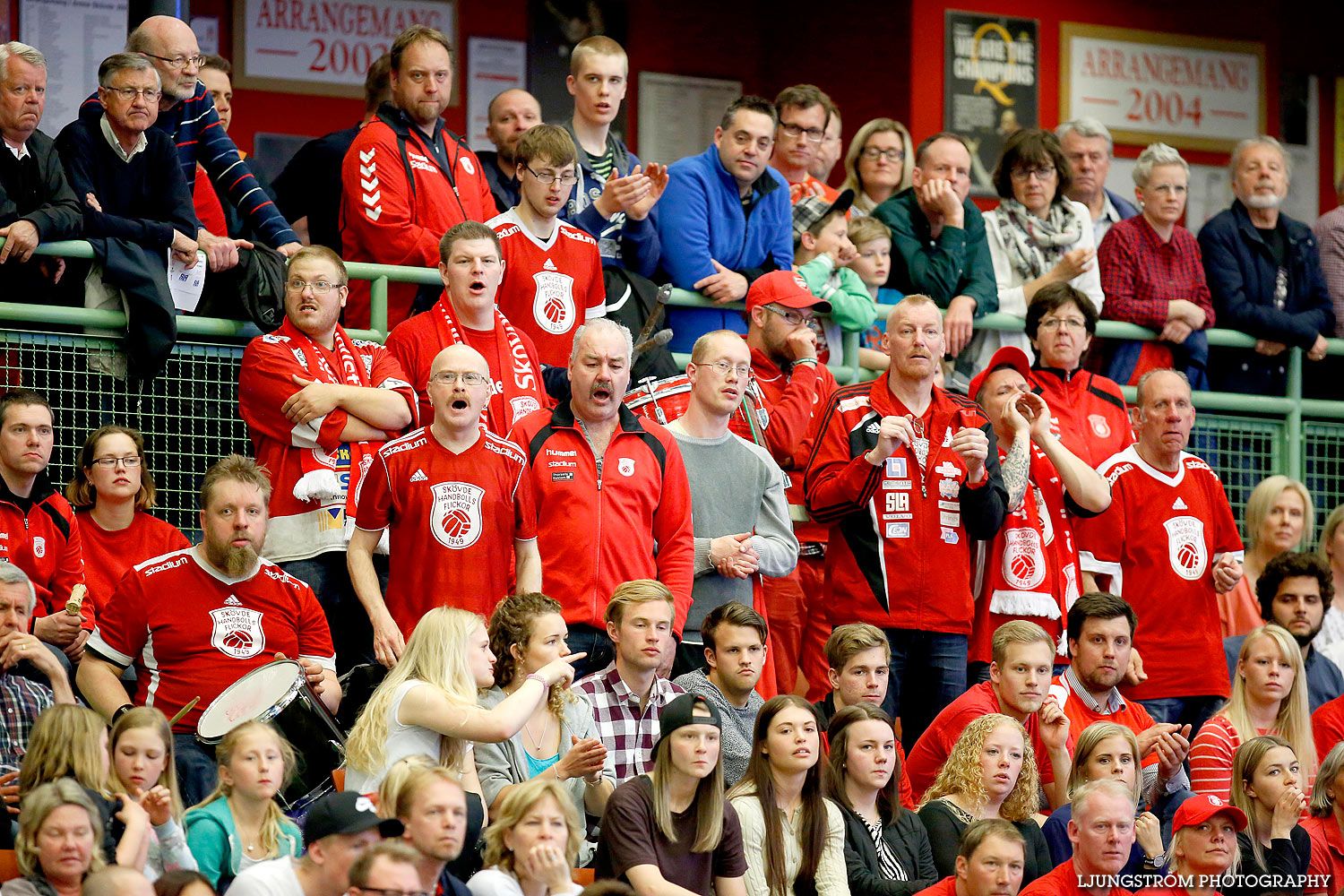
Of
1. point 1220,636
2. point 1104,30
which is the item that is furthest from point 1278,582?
point 1104,30

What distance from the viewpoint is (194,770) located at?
6.42 m

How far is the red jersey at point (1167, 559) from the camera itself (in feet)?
27.6

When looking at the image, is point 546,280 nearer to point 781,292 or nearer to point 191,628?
point 781,292

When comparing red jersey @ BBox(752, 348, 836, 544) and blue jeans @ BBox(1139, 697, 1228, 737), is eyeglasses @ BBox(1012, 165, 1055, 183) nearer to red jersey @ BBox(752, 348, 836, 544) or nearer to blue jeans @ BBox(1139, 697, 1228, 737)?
red jersey @ BBox(752, 348, 836, 544)

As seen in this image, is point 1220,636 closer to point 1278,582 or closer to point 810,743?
Answer: point 1278,582

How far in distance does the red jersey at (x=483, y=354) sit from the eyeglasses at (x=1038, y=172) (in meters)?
3.11

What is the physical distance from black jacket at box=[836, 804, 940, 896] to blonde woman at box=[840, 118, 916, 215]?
12.7 ft

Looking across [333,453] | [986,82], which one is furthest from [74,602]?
[986,82]

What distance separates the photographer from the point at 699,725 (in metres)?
6.18

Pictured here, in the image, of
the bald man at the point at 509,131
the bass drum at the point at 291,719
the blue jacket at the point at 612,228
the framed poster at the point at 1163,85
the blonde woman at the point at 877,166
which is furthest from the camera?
the framed poster at the point at 1163,85

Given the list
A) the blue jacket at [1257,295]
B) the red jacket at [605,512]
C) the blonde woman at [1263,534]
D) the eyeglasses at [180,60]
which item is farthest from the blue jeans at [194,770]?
the blue jacket at [1257,295]

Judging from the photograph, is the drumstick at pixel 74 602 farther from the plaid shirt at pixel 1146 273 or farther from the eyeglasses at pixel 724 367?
the plaid shirt at pixel 1146 273

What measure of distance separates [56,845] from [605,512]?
100 inches

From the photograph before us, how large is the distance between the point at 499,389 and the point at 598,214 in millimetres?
1193
